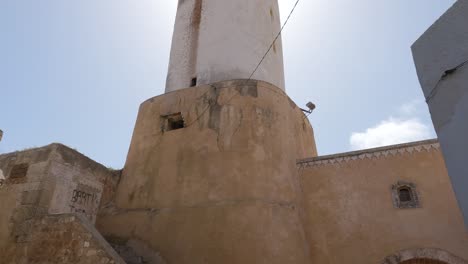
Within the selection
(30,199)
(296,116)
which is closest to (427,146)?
(296,116)

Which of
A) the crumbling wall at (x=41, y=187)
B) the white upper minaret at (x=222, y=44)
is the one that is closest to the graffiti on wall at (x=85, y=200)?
the crumbling wall at (x=41, y=187)

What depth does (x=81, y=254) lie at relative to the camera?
5480mm

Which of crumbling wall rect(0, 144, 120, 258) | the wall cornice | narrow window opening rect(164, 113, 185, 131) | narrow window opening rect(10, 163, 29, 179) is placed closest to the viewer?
crumbling wall rect(0, 144, 120, 258)

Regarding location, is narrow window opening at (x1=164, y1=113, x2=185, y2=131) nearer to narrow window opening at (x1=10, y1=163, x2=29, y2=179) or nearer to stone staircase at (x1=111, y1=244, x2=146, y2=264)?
stone staircase at (x1=111, y1=244, x2=146, y2=264)

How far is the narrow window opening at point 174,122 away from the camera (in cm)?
900

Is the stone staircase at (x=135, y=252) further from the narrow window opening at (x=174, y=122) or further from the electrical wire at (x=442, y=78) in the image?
the electrical wire at (x=442, y=78)

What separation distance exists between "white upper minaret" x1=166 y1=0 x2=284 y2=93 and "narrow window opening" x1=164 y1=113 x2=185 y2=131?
1.45 meters

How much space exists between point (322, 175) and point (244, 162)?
2.14m

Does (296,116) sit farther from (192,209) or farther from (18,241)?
(18,241)

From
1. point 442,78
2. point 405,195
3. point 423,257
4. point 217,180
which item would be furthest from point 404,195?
point 442,78

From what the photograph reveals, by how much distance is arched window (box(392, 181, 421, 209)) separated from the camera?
23.8 ft

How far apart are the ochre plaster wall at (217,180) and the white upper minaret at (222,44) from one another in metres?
1.28

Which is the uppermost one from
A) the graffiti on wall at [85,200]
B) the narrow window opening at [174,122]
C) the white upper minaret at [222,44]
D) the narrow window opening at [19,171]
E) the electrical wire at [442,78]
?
the white upper minaret at [222,44]

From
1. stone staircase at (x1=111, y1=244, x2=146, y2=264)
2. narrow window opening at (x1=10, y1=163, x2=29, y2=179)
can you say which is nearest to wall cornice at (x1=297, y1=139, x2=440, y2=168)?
stone staircase at (x1=111, y1=244, x2=146, y2=264)
